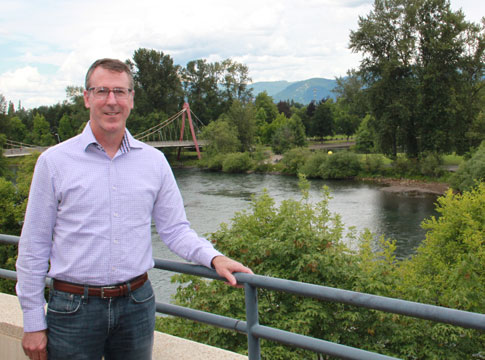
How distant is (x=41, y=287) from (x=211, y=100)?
61557 mm

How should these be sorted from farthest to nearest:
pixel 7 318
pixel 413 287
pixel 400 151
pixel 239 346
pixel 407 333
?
pixel 400 151 → pixel 413 287 → pixel 407 333 → pixel 239 346 → pixel 7 318

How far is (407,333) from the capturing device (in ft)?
27.9

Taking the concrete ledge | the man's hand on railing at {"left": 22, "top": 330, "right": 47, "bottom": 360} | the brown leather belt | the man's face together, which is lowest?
the concrete ledge

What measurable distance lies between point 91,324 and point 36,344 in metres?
0.17

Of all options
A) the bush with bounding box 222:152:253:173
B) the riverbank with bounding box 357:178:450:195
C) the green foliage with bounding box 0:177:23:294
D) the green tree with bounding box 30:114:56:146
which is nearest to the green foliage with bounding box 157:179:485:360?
the green foliage with bounding box 0:177:23:294

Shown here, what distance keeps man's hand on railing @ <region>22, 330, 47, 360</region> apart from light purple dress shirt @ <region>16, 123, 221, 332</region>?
0.07ft

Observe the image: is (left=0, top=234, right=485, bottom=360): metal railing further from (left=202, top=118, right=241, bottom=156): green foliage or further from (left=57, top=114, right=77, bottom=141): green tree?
(left=57, top=114, right=77, bottom=141): green tree

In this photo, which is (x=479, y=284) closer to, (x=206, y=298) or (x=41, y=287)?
(x=206, y=298)

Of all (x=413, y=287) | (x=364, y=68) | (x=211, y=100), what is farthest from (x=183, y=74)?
(x=413, y=287)

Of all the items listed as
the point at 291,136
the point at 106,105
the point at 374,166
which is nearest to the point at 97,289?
the point at 106,105

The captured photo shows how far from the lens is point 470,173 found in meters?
28.2

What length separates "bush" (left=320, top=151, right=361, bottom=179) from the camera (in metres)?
38.4

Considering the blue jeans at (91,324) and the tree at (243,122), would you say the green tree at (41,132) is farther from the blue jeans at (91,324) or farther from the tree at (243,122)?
the blue jeans at (91,324)

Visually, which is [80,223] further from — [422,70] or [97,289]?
[422,70]
